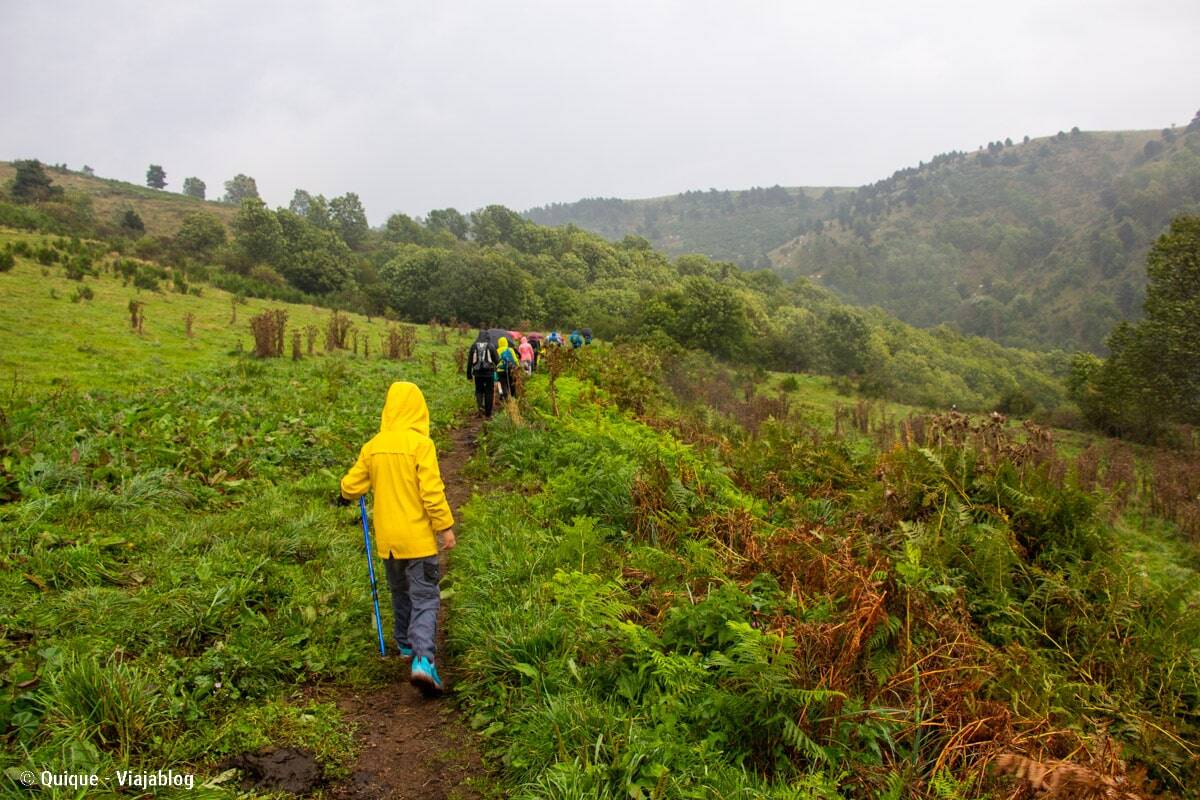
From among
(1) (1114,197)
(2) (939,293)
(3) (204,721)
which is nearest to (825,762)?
(3) (204,721)

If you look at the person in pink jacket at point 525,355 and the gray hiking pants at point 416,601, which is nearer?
the gray hiking pants at point 416,601

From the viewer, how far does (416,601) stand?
4398mm

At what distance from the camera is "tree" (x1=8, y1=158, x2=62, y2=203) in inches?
2127

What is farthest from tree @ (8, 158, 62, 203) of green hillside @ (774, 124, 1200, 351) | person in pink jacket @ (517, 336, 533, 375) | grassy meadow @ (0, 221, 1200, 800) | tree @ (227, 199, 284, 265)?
green hillside @ (774, 124, 1200, 351)

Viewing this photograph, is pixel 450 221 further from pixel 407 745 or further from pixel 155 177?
pixel 407 745

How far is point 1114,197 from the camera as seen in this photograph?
480ft

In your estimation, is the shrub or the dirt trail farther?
the shrub

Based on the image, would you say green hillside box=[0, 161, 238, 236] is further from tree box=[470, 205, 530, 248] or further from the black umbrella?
the black umbrella

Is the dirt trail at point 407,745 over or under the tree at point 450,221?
under

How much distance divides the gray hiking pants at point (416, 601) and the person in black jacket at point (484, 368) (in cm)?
774

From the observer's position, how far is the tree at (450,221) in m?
125

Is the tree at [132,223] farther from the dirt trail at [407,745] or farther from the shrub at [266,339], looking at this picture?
the dirt trail at [407,745]

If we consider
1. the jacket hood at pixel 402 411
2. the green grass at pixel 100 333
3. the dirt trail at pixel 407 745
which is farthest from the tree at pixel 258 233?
the dirt trail at pixel 407 745

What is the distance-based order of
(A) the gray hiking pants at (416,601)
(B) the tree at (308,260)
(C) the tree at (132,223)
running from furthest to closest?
1. (C) the tree at (132,223)
2. (B) the tree at (308,260)
3. (A) the gray hiking pants at (416,601)
